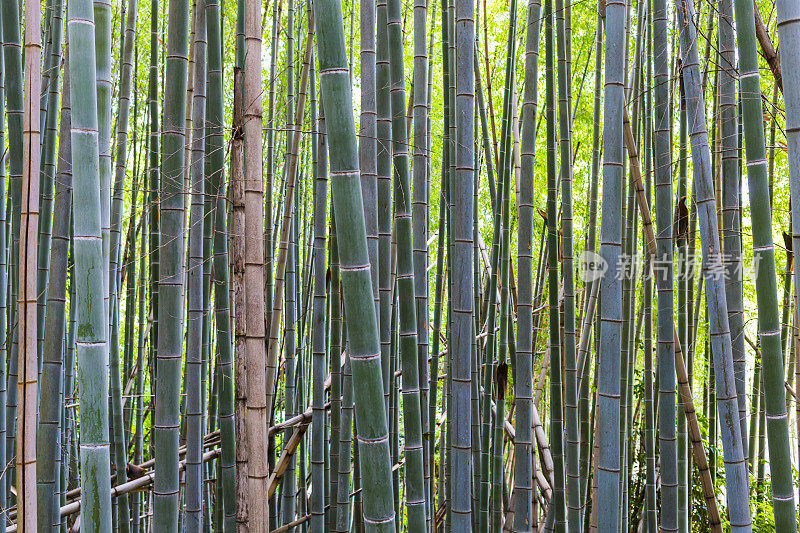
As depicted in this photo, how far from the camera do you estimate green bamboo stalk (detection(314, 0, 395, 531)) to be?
0.86 m

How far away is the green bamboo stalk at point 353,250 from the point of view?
0.86 metres

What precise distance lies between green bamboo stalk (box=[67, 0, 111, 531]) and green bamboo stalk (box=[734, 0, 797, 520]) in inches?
40.2

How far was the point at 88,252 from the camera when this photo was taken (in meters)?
0.91

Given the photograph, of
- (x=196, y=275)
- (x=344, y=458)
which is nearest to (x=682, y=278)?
(x=344, y=458)

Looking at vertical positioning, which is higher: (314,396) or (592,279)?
(592,279)

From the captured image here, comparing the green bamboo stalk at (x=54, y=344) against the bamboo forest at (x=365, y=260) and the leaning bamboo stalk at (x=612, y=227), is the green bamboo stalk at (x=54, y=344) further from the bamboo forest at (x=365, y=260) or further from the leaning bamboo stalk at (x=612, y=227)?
the leaning bamboo stalk at (x=612, y=227)

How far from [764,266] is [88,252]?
3.50 feet

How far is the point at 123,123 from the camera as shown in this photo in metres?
1.74

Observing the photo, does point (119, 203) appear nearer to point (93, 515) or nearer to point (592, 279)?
point (93, 515)

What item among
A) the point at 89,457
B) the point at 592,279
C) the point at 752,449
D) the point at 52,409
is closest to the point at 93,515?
the point at 89,457

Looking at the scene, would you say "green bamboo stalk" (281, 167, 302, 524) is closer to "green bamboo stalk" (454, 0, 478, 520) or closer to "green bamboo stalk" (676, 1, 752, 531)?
"green bamboo stalk" (454, 0, 478, 520)

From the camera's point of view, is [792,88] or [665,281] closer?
[792,88]

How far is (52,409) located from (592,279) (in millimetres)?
1703

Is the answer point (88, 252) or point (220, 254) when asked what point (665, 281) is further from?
point (88, 252)
